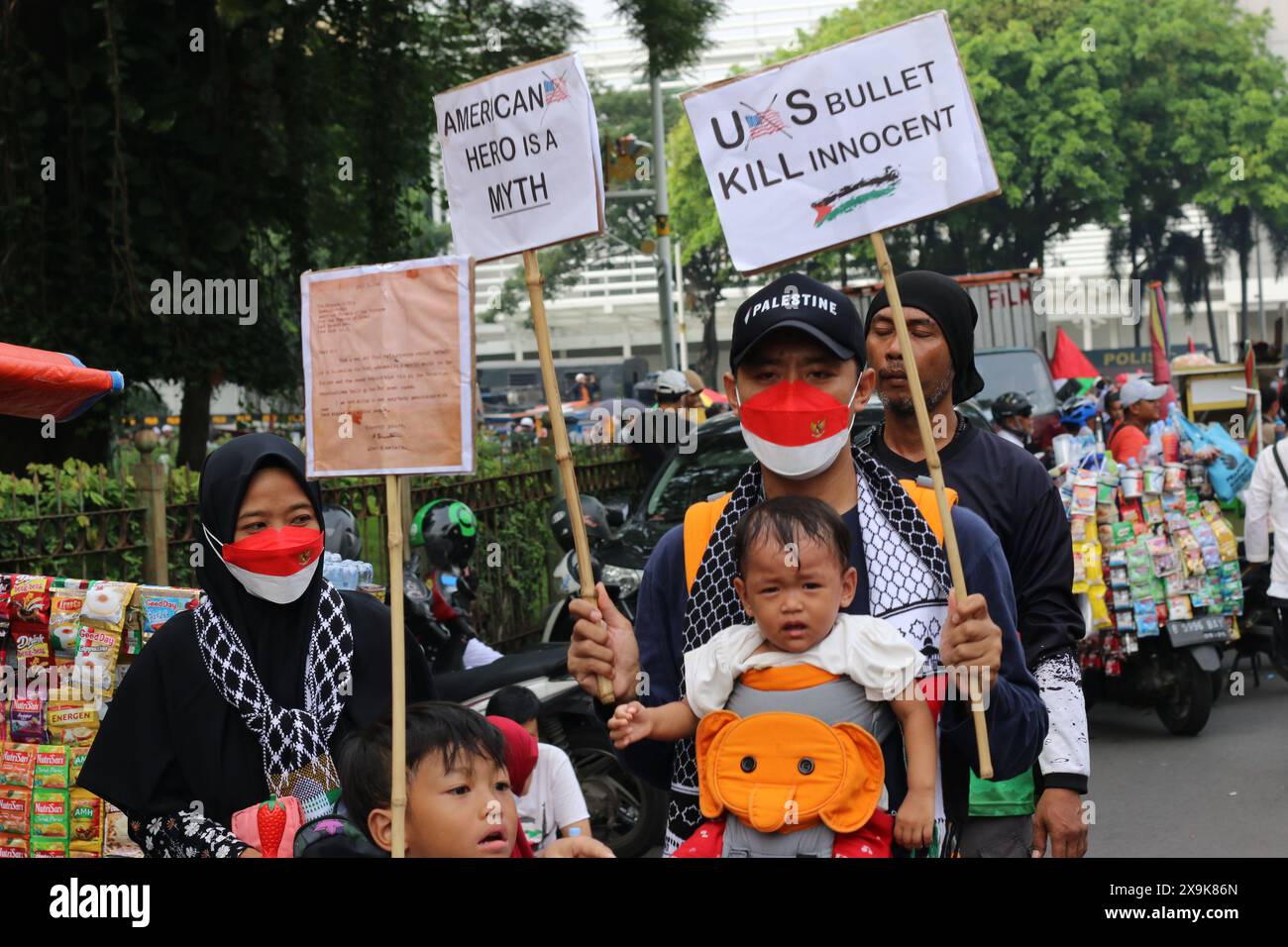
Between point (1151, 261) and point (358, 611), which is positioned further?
point (1151, 261)

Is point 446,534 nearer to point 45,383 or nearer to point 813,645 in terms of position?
point 45,383

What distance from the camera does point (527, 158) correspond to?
10.4 ft

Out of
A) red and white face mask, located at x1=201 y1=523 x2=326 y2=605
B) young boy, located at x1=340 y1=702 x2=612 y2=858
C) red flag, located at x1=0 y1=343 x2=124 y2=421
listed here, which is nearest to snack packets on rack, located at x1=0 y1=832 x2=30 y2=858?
red flag, located at x1=0 y1=343 x2=124 y2=421

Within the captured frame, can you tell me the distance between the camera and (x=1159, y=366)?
1733 cm

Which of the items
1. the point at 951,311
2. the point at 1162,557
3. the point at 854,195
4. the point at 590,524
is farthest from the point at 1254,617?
the point at 854,195

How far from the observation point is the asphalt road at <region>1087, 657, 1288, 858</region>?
7.03 metres

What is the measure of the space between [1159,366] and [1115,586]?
901 centimetres

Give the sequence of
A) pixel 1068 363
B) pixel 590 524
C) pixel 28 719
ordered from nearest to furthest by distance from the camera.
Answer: pixel 28 719, pixel 590 524, pixel 1068 363

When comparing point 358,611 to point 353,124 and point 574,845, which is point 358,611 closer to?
point 574,845

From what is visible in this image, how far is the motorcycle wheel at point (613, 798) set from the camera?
21.9 ft

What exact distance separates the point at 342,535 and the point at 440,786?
142 inches

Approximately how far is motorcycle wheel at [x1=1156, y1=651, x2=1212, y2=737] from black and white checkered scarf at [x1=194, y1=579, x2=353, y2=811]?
6957 mm

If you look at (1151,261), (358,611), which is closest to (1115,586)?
(358,611)

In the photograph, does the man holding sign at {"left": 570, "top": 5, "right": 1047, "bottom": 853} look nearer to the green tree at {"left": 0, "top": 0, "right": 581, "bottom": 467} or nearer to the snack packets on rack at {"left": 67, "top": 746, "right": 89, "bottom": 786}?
the snack packets on rack at {"left": 67, "top": 746, "right": 89, "bottom": 786}
